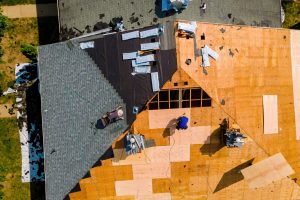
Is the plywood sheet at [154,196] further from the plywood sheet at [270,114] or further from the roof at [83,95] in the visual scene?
the plywood sheet at [270,114]

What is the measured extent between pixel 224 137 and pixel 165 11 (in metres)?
9.39

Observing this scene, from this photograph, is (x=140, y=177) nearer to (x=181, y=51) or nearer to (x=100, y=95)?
(x=100, y=95)

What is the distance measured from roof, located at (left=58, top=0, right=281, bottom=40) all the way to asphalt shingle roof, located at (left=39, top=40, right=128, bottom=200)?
94.7 inches

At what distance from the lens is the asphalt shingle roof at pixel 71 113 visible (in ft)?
89.9

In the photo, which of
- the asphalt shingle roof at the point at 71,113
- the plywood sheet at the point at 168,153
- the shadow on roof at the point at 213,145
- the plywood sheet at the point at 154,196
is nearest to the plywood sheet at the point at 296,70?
the shadow on roof at the point at 213,145

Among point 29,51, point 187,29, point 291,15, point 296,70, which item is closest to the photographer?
point 187,29

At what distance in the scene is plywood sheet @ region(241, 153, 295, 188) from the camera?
27.9 m

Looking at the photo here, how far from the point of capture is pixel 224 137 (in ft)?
88.9

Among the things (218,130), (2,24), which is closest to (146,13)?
(218,130)

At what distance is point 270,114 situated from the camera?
1103 inches

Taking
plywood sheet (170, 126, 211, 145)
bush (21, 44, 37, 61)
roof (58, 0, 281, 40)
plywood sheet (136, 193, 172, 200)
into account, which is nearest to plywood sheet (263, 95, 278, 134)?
plywood sheet (170, 126, 211, 145)

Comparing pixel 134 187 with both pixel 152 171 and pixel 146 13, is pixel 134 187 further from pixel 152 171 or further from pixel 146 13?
pixel 146 13

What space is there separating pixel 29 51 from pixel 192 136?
15.2 metres

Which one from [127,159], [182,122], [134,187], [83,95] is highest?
[83,95]
